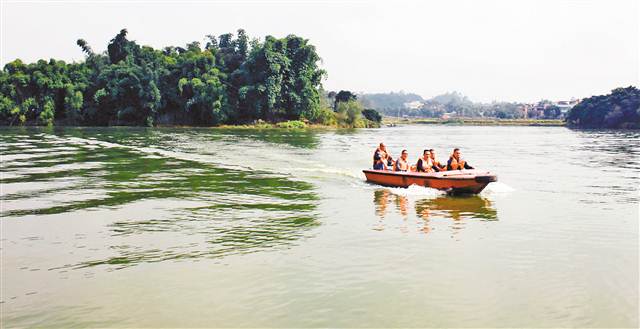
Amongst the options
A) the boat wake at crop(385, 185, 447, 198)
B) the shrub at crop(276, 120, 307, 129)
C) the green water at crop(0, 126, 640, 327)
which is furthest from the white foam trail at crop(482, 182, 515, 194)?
the shrub at crop(276, 120, 307, 129)

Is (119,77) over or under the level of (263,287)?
over

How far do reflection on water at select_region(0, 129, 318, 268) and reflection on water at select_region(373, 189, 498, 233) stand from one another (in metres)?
2.16

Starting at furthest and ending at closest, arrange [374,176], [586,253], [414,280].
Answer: [374,176] → [586,253] → [414,280]

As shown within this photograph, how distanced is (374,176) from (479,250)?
9.62 m

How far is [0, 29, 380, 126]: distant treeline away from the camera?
73.1m

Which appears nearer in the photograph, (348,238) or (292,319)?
(292,319)

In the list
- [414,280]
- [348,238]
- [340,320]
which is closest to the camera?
[340,320]

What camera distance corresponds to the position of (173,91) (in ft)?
251

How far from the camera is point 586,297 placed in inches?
343

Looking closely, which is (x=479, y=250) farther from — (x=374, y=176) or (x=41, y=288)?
(x=374, y=176)

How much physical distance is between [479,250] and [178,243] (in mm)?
6192

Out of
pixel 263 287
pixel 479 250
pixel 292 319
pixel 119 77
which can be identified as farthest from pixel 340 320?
pixel 119 77

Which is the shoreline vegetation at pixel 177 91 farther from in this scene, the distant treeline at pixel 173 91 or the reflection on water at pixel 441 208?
the reflection on water at pixel 441 208

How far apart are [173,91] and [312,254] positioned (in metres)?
69.5
